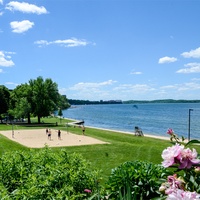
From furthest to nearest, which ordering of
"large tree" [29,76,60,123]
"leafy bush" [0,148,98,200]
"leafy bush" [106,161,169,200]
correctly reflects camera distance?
"large tree" [29,76,60,123]
"leafy bush" [106,161,169,200]
"leafy bush" [0,148,98,200]

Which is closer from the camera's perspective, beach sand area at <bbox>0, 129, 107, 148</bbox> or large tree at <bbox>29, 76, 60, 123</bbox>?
beach sand area at <bbox>0, 129, 107, 148</bbox>

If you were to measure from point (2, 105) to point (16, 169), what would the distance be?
59.8 meters

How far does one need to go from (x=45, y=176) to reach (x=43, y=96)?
47.2 metres

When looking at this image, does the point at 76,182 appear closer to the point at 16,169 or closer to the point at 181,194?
the point at 16,169

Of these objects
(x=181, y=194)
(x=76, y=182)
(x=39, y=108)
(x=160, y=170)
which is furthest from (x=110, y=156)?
A: (x=39, y=108)

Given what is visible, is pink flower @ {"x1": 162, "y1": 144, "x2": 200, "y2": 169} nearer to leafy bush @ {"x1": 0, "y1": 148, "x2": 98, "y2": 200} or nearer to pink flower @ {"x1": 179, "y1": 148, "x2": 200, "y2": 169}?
pink flower @ {"x1": 179, "y1": 148, "x2": 200, "y2": 169}

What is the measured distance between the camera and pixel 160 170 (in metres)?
5.52

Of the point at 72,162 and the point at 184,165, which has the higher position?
the point at 184,165

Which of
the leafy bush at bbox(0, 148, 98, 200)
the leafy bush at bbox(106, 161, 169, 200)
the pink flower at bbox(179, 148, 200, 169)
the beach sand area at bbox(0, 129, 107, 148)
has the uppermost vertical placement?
the pink flower at bbox(179, 148, 200, 169)

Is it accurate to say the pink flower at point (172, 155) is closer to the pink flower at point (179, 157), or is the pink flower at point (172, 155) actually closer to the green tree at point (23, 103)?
the pink flower at point (179, 157)

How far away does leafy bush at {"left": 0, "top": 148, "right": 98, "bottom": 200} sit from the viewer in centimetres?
382

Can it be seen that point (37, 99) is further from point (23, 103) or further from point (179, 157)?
point (179, 157)

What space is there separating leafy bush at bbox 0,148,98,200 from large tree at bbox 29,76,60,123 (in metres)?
45.4

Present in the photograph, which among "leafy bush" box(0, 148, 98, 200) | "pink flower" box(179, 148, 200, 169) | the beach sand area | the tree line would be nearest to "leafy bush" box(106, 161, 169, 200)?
"leafy bush" box(0, 148, 98, 200)
